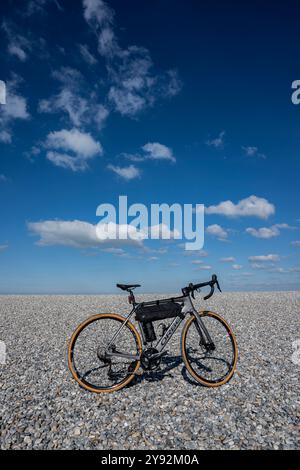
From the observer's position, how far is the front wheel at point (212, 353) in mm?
6879

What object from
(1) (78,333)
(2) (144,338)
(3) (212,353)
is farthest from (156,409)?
(3) (212,353)

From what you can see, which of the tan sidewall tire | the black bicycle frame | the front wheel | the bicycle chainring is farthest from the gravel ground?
the black bicycle frame

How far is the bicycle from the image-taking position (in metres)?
6.59

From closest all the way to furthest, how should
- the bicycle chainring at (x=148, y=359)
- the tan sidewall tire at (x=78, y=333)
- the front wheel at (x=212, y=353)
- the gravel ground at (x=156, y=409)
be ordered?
the gravel ground at (x=156, y=409)
the tan sidewall tire at (x=78, y=333)
the bicycle chainring at (x=148, y=359)
the front wheel at (x=212, y=353)

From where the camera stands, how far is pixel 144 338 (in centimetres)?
690

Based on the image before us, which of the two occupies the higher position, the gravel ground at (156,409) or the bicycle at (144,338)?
the bicycle at (144,338)

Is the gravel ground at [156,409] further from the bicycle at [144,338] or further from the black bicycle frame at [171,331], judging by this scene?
the black bicycle frame at [171,331]

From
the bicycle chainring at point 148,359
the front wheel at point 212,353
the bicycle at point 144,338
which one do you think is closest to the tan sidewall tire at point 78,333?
the bicycle at point 144,338

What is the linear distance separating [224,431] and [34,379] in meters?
4.96

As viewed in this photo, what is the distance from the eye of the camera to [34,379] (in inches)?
309

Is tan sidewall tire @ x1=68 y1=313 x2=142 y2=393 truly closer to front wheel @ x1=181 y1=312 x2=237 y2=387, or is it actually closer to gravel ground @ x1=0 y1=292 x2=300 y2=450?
gravel ground @ x1=0 y1=292 x2=300 y2=450

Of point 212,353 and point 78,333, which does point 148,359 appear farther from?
point 212,353
